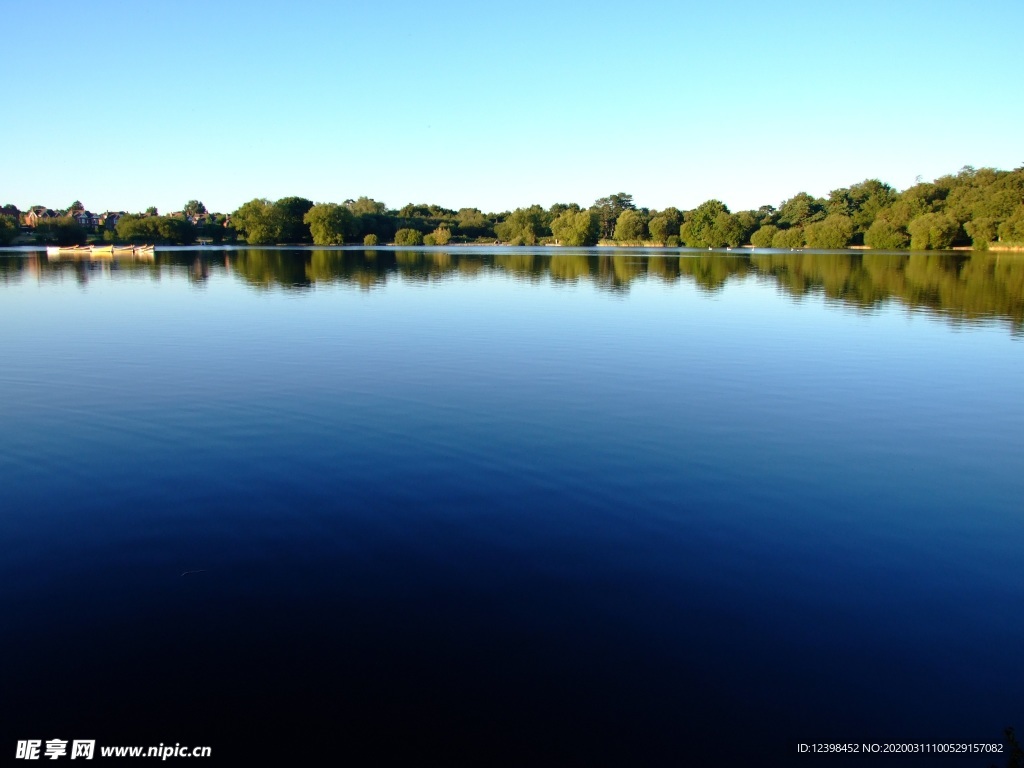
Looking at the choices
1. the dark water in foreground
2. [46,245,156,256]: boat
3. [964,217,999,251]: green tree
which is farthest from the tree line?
the dark water in foreground

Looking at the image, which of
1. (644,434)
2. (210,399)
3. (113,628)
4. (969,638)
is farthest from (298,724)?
(210,399)

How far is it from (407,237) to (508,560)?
163 m

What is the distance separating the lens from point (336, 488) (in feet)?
31.1

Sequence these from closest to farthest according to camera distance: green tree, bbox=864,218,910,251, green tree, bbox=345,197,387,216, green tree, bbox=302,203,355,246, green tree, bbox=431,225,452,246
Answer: green tree, bbox=864,218,910,251 < green tree, bbox=302,203,355,246 < green tree, bbox=431,225,452,246 < green tree, bbox=345,197,387,216

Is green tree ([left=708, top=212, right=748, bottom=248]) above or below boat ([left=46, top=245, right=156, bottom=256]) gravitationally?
above

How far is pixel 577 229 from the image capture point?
511 feet

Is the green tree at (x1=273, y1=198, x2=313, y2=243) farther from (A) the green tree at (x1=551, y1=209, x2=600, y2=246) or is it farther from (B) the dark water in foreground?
(B) the dark water in foreground

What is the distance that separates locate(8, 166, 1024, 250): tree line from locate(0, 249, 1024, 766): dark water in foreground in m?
106

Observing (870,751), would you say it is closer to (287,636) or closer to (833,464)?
(287,636)

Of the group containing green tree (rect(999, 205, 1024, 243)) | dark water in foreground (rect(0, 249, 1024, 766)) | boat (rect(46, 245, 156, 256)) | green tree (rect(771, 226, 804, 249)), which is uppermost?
green tree (rect(771, 226, 804, 249))

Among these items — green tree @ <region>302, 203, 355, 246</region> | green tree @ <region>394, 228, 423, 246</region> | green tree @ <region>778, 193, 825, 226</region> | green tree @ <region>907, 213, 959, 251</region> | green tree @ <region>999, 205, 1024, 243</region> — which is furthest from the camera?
green tree @ <region>394, 228, 423, 246</region>

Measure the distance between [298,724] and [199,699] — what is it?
932mm

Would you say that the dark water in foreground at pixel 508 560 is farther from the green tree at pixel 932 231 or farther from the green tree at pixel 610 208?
the green tree at pixel 610 208

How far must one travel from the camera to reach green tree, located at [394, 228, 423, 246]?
163 m
